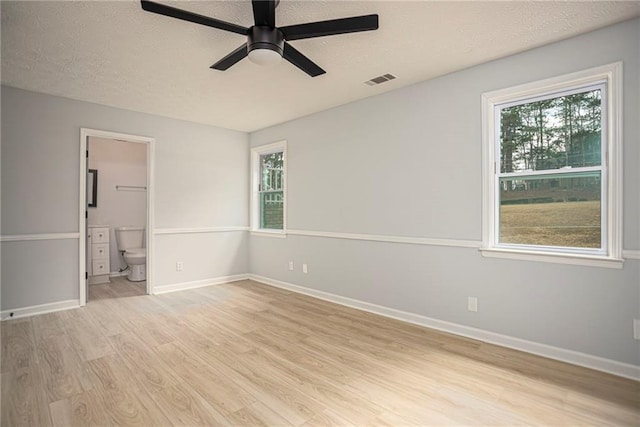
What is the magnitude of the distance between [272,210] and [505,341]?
3772 mm

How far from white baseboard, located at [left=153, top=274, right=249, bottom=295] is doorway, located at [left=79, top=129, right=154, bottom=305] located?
37 cm

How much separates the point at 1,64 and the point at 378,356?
4346 millimetres

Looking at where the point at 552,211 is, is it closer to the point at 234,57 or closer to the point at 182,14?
the point at 234,57

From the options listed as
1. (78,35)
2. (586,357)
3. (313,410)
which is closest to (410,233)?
(586,357)

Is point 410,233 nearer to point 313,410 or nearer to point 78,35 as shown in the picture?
point 313,410

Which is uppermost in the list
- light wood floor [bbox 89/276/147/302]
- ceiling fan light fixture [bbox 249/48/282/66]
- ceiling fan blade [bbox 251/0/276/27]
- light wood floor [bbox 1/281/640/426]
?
ceiling fan blade [bbox 251/0/276/27]

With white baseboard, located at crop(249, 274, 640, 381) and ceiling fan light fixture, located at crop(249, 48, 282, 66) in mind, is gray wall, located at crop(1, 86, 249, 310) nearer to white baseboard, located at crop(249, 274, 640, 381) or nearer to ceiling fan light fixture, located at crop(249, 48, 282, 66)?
white baseboard, located at crop(249, 274, 640, 381)

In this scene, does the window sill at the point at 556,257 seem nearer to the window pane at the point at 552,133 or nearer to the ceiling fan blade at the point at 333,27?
the window pane at the point at 552,133

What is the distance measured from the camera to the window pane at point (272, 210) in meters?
5.19

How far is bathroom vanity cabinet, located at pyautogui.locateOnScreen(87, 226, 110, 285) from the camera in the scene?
5.21m

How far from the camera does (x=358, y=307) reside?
12.7 feet

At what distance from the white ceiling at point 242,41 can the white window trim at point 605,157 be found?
344mm

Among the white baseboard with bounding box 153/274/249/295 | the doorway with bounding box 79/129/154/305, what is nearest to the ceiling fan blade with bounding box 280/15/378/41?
the doorway with bounding box 79/129/154/305

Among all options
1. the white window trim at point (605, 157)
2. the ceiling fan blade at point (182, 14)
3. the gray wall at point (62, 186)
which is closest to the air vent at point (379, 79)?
the white window trim at point (605, 157)
